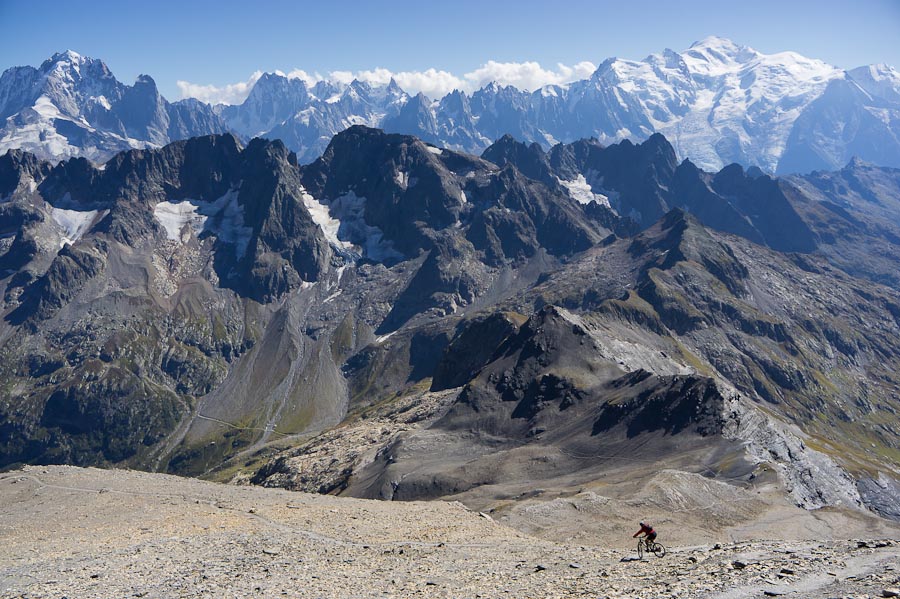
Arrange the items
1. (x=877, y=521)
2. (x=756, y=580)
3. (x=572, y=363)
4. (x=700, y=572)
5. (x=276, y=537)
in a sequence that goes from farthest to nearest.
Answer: (x=572, y=363)
(x=877, y=521)
(x=276, y=537)
(x=700, y=572)
(x=756, y=580)

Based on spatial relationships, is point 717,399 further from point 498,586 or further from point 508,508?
point 498,586

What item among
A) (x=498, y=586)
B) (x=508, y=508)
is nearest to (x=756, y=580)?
(x=498, y=586)

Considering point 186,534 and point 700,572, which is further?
point 186,534

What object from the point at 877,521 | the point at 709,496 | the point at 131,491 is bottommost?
the point at 877,521

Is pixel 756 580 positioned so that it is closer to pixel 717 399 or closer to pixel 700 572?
pixel 700 572

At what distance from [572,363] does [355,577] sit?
150m

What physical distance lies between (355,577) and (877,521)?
3773 inches

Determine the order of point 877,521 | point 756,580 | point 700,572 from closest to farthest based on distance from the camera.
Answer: point 756,580 < point 700,572 < point 877,521

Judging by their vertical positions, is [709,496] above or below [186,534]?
below

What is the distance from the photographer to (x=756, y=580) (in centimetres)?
4116

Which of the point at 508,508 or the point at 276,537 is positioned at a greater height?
the point at 276,537

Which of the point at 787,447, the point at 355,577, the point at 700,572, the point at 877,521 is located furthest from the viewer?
the point at 787,447

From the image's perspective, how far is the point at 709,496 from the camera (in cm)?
10175

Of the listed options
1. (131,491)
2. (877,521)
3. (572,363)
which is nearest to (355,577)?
(131,491)
